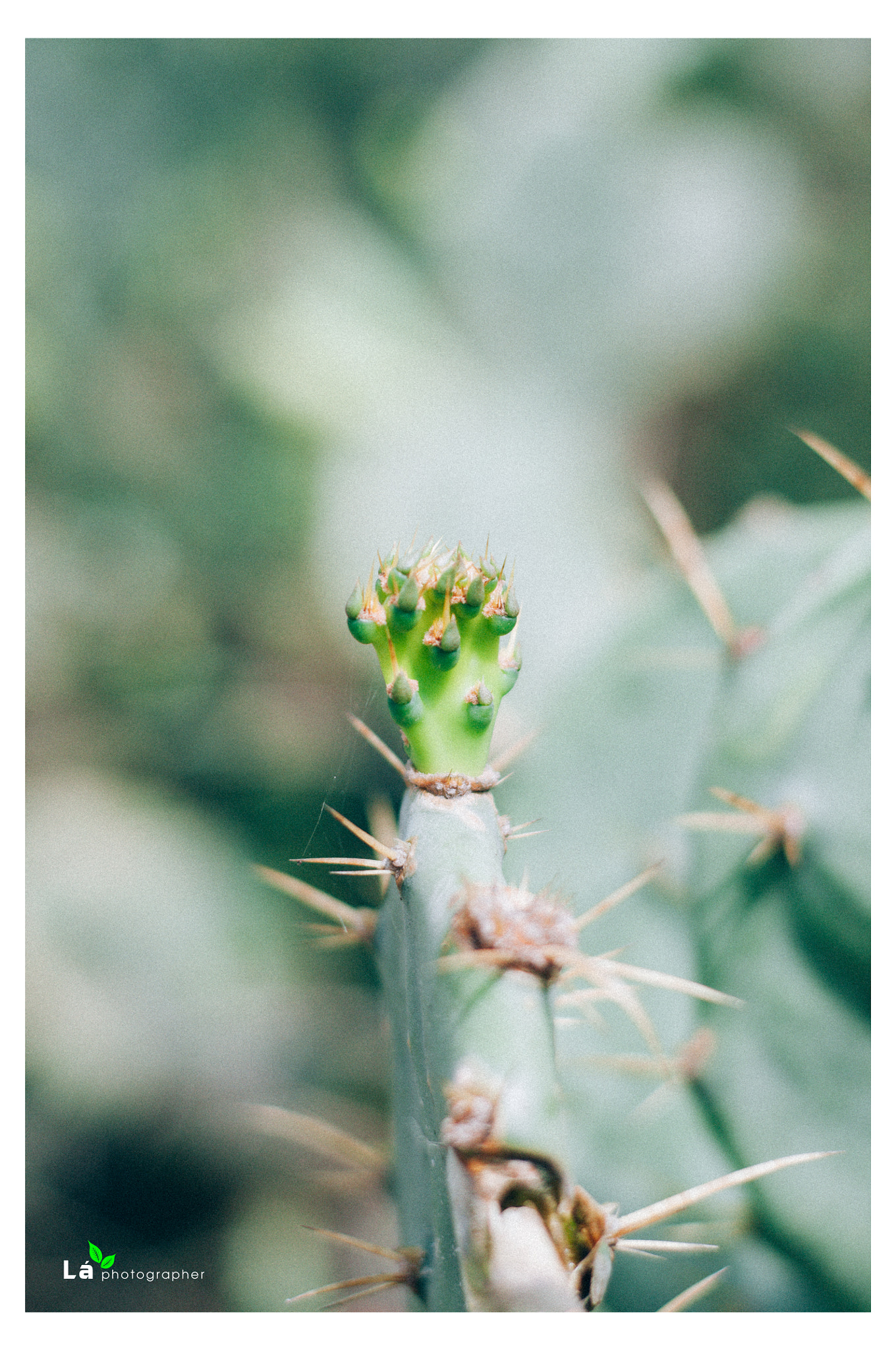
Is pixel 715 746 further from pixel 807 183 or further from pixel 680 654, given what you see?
pixel 807 183

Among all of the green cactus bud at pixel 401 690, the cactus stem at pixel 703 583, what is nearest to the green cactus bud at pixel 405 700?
the green cactus bud at pixel 401 690

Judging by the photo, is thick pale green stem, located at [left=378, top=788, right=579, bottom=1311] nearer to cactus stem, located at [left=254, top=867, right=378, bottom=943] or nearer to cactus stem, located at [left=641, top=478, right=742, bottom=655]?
cactus stem, located at [left=254, top=867, right=378, bottom=943]

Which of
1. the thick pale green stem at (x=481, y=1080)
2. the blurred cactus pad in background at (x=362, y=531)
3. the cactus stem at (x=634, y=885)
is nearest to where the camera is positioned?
the thick pale green stem at (x=481, y=1080)

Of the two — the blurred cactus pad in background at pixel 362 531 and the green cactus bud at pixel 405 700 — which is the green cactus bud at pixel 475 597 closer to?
the green cactus bud at pixel 405 700

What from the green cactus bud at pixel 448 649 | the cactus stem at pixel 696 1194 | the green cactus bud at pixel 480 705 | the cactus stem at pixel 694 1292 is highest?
the green cactus bud at pixel 448 649

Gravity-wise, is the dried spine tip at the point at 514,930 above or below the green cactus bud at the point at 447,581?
below

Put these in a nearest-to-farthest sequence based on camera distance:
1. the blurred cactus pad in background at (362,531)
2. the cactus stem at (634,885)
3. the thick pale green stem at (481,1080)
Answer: the thick pale green stem at (481,1080)
the cactus stem at (634,885)
the blurred cactus pad in background at (362,531)

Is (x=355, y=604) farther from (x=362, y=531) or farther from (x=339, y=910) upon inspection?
(x=362, y=531)

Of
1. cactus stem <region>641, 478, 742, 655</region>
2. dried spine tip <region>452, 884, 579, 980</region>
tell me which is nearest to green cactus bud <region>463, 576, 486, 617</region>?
dried spine tip <region>452, 884, 579, 980</region>

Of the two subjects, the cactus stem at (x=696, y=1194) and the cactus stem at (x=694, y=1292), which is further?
the cactus stem at (x=694, y=1292)
